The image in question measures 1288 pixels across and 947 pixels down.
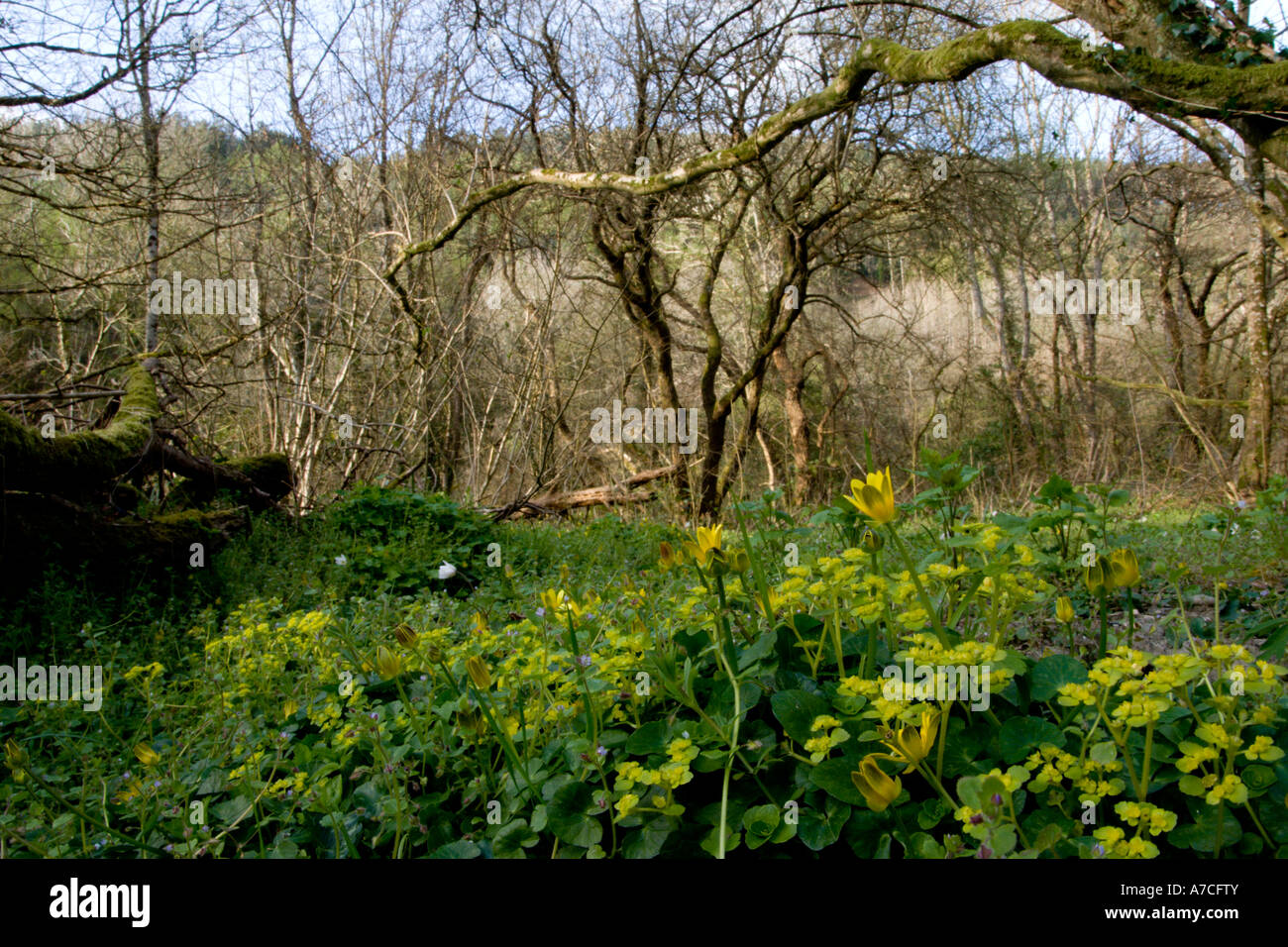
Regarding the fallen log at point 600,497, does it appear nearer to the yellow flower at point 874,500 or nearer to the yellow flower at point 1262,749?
the yellow flower at point 874,500

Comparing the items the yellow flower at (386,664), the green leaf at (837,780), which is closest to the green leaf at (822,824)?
the green leaf at (837,780)

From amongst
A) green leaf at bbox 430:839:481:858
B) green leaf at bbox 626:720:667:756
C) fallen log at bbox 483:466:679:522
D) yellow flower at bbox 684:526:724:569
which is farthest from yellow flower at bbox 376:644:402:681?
fallen log at bbox 483:466:679:522

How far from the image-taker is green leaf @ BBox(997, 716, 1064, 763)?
122cm

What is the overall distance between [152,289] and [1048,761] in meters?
6.62

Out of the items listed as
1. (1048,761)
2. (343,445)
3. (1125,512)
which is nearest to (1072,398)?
(1125,512)

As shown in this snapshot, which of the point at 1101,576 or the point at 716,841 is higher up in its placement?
the point at 1101,576

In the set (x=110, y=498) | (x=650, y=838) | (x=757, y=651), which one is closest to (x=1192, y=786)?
(x=757, y=651)

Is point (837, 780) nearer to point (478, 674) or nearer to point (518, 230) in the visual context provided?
point (478, 674)

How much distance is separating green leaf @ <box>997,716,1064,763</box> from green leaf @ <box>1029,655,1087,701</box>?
0.25 ft

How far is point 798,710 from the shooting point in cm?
130

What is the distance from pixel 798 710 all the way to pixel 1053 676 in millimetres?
447

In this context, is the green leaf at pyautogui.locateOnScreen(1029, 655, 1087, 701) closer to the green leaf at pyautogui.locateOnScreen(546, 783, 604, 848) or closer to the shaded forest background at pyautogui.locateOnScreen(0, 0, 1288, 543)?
the green leaf at pyautogui.locateOnScreen(546, 783, 604, 848)

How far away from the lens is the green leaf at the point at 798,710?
128 cm

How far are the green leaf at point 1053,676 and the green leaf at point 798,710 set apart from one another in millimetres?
361
